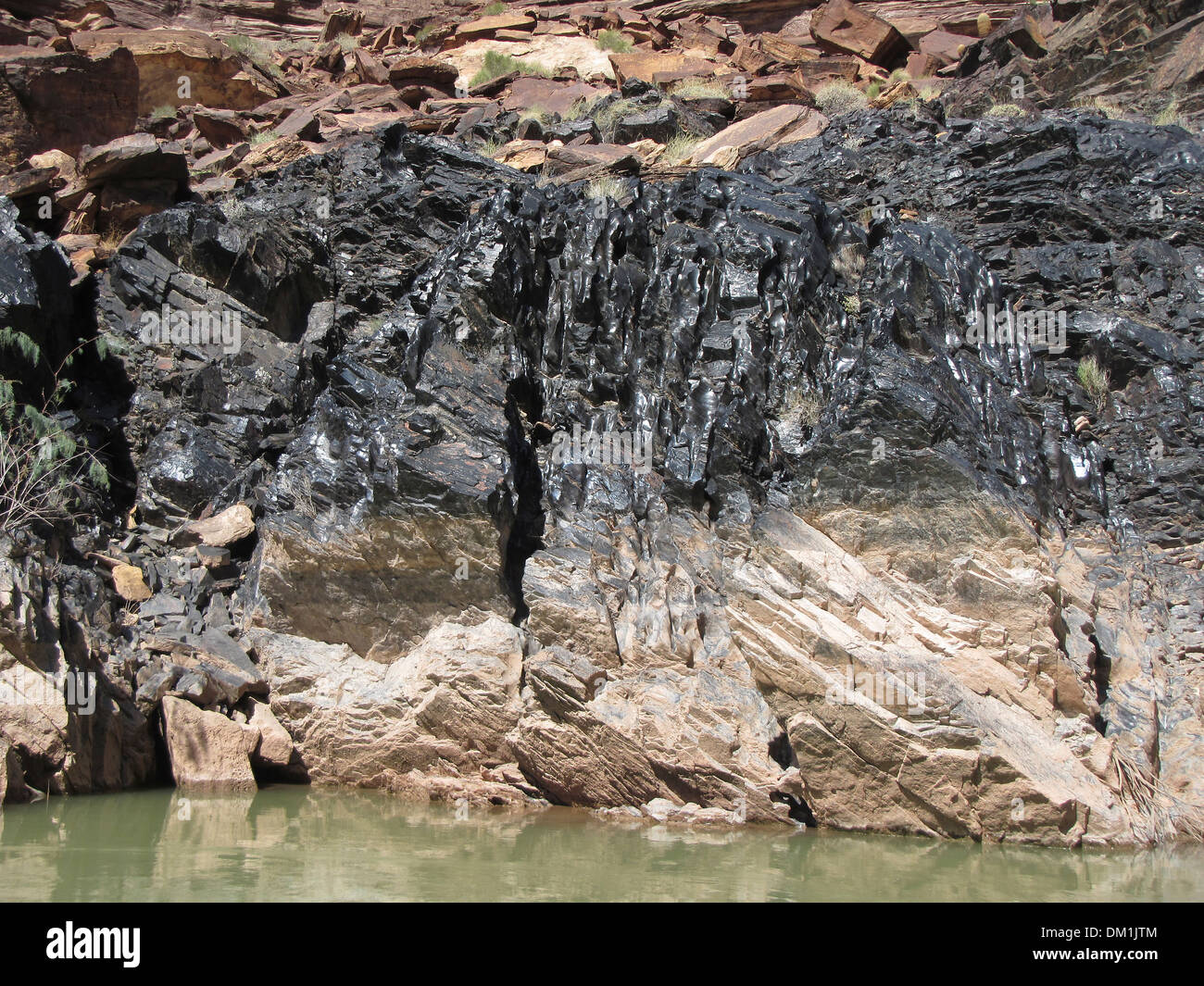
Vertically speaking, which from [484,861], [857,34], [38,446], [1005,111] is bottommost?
[484,861]

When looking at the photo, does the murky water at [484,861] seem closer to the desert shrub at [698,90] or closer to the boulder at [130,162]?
the boulder at [130,162]

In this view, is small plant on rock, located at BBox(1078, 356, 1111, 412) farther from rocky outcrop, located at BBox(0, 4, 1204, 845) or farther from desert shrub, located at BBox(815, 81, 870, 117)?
desert shrub, located at BBox(815, 81, 870, 117)

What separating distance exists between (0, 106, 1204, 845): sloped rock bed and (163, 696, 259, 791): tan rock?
0.04 metres

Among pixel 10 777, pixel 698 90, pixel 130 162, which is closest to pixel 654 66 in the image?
pixel 698 90

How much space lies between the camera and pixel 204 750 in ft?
28.8

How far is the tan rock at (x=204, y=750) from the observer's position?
875 cm

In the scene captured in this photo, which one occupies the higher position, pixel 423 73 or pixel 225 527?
pixel 423 73

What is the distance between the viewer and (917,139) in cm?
1478

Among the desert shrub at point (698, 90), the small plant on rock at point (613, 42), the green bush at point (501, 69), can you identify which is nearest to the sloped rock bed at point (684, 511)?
the desert shrub at point (698, 90)

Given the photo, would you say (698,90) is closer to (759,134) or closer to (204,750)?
(759,134)

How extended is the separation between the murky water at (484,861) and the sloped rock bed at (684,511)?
43 centimetres

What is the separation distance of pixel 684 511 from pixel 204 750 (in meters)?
5.22

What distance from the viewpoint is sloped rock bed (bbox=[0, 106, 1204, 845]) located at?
26.9 ft
